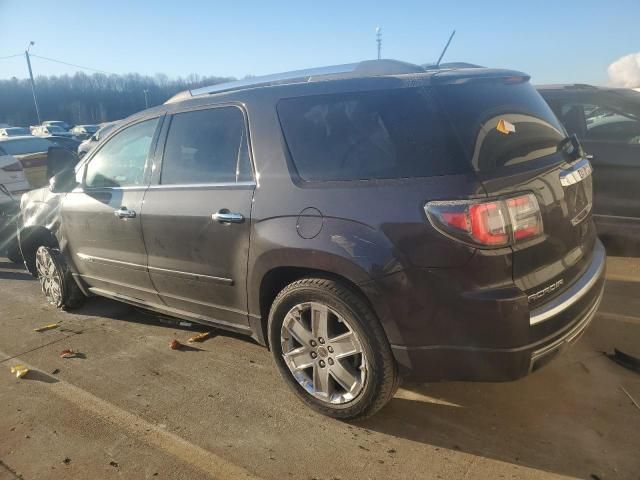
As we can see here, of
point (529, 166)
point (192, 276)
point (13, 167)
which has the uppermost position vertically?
point (529, 166)

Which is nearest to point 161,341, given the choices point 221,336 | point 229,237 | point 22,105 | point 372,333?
point 221,336

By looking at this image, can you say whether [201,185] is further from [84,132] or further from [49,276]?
[84,132]

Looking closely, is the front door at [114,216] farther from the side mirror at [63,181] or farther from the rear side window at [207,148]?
the rear side window at [207,148]

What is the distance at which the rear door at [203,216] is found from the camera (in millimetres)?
2998

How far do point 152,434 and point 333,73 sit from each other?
7.59ft

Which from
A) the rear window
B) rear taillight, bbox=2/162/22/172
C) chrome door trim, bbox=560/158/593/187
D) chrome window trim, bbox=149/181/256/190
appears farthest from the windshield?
chrome door trim, bbox=560/158/593/187

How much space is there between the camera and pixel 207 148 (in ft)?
10.6

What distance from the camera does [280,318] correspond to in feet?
9.44

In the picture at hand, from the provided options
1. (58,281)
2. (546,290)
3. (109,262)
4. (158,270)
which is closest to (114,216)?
(109,262)

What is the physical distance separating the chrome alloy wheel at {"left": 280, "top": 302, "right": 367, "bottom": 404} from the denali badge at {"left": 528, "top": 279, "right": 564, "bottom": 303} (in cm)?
85

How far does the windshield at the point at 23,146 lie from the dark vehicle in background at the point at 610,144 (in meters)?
11.2

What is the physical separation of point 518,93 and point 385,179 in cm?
100

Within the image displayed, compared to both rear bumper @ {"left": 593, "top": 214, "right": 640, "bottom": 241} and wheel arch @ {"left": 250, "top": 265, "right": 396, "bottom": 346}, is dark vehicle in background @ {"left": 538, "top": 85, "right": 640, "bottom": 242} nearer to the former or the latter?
rear bumper @ {"left": 593, "top": 214, "right": 640, "bottom": 241}

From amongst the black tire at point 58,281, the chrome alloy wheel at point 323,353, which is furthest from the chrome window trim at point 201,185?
the black tire at point 58,281
